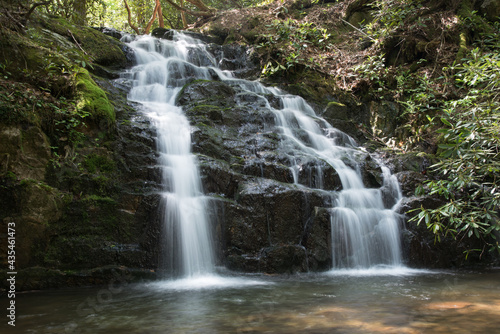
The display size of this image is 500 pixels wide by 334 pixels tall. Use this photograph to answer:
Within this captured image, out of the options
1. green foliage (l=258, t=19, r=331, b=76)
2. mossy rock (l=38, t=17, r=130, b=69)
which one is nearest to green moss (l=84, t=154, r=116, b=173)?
mossy rock (l=38, t=17, r=130, b=69)

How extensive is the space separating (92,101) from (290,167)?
13.5 feet

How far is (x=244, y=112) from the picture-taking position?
887 centimetres

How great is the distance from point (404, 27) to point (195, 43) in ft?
26.3

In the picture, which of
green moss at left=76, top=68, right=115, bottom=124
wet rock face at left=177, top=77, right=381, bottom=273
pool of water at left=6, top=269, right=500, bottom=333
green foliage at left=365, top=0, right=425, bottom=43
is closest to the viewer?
pool of water at left=6, top=269, right=500, bottom=333

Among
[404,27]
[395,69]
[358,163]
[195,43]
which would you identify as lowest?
[358,163]

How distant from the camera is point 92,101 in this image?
6082 mm

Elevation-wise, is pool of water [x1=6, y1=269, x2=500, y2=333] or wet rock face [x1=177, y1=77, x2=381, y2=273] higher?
wet rock face [x1=177, y1=77, x2=381, y2=273]

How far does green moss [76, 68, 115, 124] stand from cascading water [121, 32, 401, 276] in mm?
1146

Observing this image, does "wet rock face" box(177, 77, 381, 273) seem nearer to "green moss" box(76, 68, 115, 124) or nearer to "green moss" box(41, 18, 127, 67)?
"green moss" box(76, 68, 115, 124)

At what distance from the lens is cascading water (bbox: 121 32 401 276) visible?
5.46m

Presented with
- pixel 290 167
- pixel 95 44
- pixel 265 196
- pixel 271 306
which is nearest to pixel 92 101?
pixel 265 196

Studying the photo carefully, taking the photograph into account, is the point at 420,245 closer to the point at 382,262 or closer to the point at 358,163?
the point at 382,262

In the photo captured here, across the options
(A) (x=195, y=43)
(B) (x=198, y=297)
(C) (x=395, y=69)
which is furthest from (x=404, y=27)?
(B) (x=198, y=297)

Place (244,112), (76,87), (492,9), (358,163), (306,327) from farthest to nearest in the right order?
1. (492,9)
2. (244,112)
3. (358,163)
4. (76,87)
5. (306,327)
